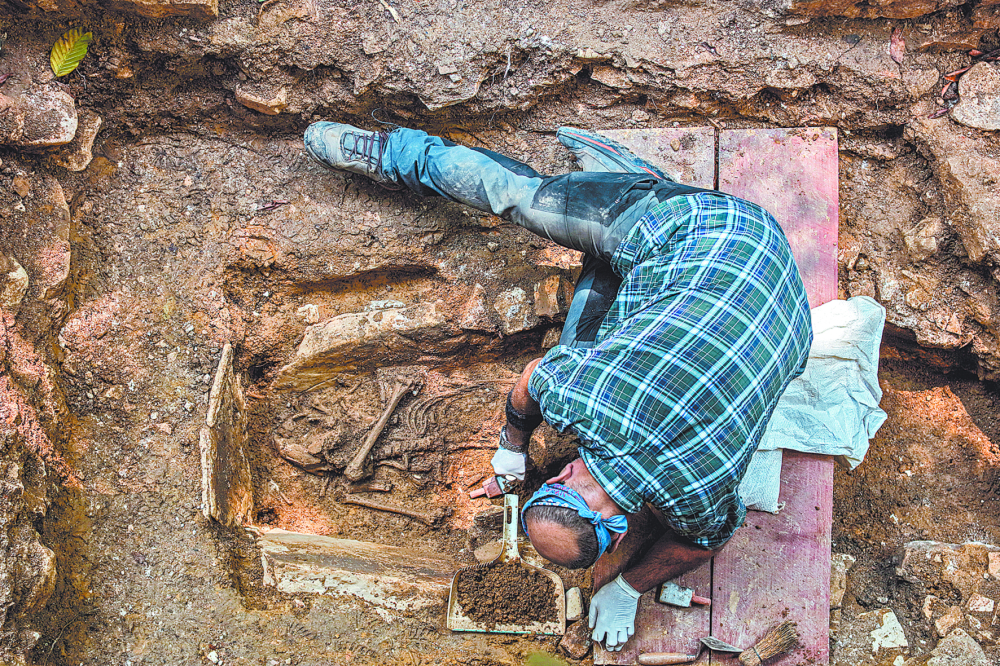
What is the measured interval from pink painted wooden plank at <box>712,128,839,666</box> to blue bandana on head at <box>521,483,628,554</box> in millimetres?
981

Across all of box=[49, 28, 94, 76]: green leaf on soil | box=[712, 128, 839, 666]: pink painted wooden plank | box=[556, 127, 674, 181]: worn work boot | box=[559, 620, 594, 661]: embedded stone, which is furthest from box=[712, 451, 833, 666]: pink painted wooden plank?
box=[49, 28, 94, 76]: green leaf on soil

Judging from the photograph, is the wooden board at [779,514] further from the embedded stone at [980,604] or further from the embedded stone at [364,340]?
the embedded stone at [364,340]

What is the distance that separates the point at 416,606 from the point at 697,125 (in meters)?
2.48

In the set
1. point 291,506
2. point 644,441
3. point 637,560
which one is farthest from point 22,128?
point 637,560

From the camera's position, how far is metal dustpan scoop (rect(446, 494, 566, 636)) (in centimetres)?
275

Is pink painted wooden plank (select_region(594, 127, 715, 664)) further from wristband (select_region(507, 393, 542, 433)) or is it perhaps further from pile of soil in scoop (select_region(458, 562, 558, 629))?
wristband (select_region(507, 393, 542, 433))

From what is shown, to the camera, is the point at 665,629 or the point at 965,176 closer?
the point at 665,629

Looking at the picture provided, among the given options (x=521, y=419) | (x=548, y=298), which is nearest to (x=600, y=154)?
(x=548, y=298)

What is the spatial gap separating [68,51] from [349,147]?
1.21 meters

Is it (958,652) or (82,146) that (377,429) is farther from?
(958,652)

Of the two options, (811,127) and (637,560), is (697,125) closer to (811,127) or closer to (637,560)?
(811,127)

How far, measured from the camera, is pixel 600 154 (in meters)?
3.01

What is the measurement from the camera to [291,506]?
3125 mm

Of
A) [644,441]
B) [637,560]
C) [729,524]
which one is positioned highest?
[644,441]
